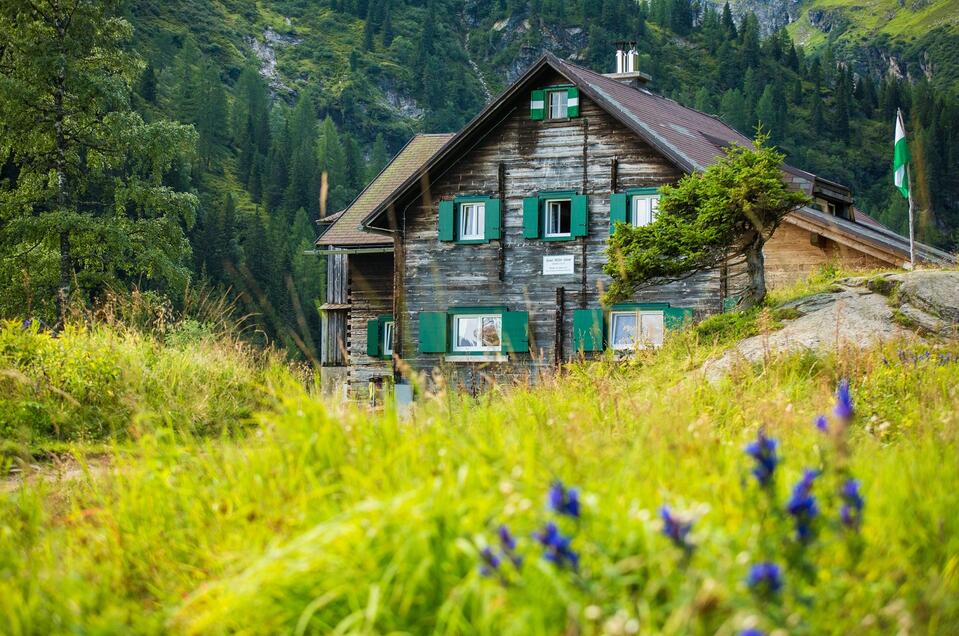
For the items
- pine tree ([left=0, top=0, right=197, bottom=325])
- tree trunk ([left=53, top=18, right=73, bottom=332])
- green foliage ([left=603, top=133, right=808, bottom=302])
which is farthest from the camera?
pine tree ([left=0, top=0, right=197, bottom=325])

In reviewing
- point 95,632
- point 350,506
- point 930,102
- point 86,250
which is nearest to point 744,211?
point 350,506

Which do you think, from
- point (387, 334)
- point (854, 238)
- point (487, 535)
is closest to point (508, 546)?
point (487, 535)

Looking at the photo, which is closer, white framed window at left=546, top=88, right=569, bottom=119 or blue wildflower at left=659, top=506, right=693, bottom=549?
blue wildflower at left=659, top=506, right=693, bottom=549

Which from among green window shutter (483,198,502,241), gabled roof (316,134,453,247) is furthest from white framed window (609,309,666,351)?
gabled roof (316,134,453,247)

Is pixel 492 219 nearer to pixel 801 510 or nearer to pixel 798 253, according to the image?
pixel 798 253

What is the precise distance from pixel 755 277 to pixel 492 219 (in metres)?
11.5

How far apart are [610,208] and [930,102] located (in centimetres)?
12624

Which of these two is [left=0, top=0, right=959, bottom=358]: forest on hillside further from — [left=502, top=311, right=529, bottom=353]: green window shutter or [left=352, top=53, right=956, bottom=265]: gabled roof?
[left=352, top=53, right=956, bottom=265]: gabled roof

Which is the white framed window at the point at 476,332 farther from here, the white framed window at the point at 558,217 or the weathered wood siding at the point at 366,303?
the weathered wood siding at the point at 366,303

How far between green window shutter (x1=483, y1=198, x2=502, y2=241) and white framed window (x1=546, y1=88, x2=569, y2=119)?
2.34m

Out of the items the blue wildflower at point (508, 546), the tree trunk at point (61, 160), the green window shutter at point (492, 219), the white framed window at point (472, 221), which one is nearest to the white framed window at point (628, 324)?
the green window shutter at point (492, 219)

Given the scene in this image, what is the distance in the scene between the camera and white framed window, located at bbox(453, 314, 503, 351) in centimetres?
2570

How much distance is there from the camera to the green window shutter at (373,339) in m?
30.8

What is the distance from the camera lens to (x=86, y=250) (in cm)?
2800
